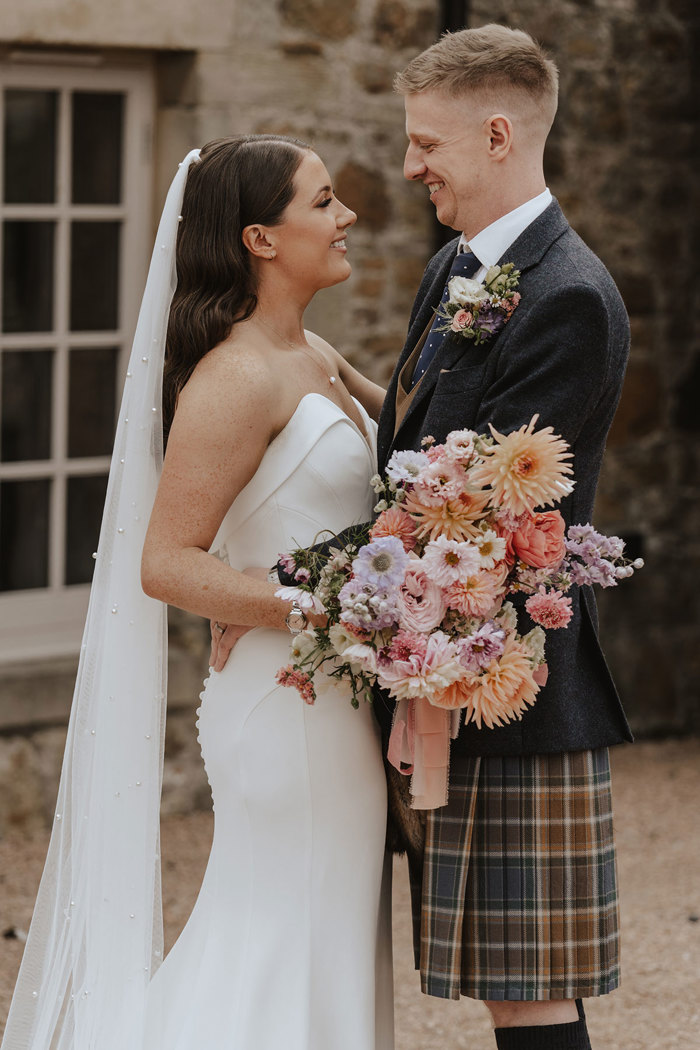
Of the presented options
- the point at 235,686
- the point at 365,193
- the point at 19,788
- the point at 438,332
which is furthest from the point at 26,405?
the point at 438,332

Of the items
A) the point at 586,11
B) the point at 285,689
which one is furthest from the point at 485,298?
the point at 586,11

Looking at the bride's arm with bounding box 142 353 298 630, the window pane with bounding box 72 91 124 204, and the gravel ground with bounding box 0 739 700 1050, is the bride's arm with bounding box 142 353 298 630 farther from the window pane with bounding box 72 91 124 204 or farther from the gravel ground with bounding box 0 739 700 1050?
the window pane with bounding box 72 91 124 204

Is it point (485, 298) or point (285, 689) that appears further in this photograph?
point (285, 689)

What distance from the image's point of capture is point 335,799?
2773 mm

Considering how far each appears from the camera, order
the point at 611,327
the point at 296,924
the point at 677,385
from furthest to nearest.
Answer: the point at 677,385 < the point at 296,924 < the point at 611,327

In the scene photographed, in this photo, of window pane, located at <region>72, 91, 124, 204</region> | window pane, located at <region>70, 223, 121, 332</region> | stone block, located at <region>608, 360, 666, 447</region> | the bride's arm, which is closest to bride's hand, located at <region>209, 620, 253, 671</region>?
the bride's arm

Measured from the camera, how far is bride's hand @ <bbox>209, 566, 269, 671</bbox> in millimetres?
2807

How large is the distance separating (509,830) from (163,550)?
81 centimetres

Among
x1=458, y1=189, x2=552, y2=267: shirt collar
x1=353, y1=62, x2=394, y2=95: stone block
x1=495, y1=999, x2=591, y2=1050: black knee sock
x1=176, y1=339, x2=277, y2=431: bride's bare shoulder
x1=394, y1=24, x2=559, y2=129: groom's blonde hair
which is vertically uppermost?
x1=353, y1=62, x2=394, y2=95: stone block

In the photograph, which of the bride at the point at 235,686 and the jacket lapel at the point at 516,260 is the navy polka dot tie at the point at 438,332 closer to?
the jacket lapel at the point at 516,260

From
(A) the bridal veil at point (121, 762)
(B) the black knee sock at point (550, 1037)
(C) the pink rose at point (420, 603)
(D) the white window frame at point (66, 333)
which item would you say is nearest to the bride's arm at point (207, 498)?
(A) the bridal veil at point (121, 762)

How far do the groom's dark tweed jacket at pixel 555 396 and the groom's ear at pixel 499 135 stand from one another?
0.14 m

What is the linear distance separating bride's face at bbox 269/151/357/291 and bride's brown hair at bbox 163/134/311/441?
0.8 inches

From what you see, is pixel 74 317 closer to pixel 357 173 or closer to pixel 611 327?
pixel 357 173
